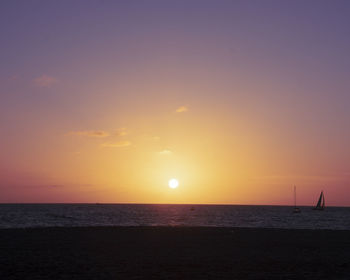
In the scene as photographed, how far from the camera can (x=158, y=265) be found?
22.5 m

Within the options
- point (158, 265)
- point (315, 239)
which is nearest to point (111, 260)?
point (158, 265)

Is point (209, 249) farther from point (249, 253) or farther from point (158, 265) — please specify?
point (158, 265)

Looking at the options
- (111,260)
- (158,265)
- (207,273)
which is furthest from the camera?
(111,260)

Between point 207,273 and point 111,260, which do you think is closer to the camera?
point 207,273

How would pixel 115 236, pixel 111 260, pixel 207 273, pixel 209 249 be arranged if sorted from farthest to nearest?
pixel 115 236
pixel 209 249
pixel 111 260
pixel 207 273

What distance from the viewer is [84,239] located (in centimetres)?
3553

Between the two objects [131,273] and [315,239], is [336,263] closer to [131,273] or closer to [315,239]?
[131,273]

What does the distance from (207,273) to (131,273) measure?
3697 mm

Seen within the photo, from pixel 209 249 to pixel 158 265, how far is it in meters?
7.93

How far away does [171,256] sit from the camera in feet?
85.3

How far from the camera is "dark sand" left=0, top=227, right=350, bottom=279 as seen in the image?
20.0m

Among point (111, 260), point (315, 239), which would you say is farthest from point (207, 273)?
point (315, 239)

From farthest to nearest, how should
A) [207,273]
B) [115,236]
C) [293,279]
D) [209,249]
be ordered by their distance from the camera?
[115,236]
[209,249]
[207,273]
[293,279]

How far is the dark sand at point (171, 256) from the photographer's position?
20031mm
